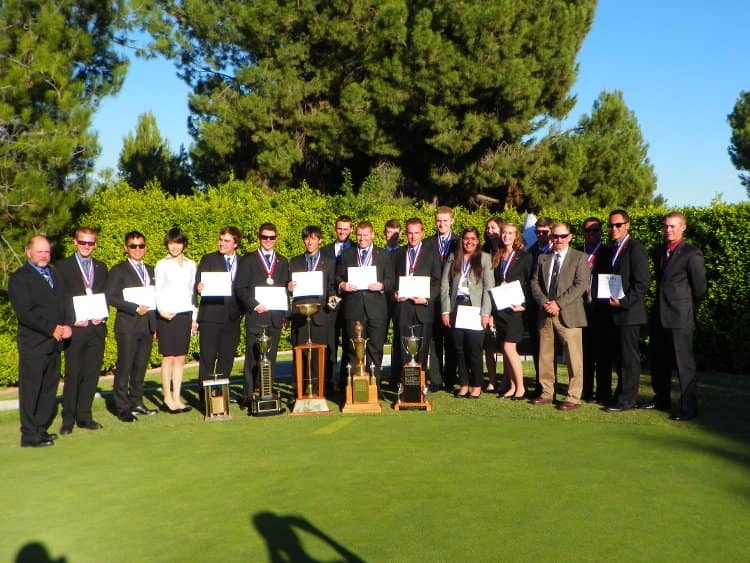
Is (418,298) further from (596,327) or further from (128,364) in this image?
(128,364)

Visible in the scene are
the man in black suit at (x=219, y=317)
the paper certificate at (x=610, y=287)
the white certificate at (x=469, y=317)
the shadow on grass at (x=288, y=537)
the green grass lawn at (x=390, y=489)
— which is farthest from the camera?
the white certificate at (x=469, y=317)

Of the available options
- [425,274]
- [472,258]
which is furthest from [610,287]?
[425,274]

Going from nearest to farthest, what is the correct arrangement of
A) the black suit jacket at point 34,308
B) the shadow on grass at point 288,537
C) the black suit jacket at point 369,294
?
the shadow on grass at point 288,537 < the black suit jacket at point 34,308 < the black suit jacket at point 369,294

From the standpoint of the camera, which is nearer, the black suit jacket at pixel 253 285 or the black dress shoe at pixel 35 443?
the black dress shoe at pixel 35 443

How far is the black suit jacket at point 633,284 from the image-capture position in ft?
27.0

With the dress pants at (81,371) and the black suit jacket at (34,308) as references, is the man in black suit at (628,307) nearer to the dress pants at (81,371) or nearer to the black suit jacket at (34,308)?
the dress pants at (81,371)

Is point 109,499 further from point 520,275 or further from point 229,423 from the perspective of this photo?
point 520,275

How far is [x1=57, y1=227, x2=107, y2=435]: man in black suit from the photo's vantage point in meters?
7.83

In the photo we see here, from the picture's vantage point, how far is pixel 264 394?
28.4 feet

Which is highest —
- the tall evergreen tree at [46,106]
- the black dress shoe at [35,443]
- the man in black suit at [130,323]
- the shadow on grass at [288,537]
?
the tall evergreen tree at [46,106]

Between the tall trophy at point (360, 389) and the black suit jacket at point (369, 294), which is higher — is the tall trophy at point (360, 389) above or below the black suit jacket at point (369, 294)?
below

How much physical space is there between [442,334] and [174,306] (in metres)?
3.43

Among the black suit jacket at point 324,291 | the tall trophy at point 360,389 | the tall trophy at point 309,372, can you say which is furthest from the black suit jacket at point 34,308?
the tall trophy at point 360,389

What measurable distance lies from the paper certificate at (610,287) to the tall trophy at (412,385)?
82.0 inches
